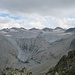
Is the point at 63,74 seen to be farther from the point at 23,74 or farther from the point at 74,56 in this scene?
the point at 23,74

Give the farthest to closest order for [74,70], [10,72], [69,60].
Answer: [10,72], [69,60], [74,70]

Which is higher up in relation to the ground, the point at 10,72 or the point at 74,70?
the point at 74,70

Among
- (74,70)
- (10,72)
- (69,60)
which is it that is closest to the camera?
(74,70)

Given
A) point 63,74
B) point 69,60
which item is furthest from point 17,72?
point 63,74

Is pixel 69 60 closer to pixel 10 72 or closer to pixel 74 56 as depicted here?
pixel 74 56

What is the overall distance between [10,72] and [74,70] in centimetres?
3760

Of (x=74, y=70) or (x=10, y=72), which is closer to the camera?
(x=74, y=70)

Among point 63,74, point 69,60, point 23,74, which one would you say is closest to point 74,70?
point 63,74

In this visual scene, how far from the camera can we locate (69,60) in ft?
261

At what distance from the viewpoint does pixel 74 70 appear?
57.6 metres

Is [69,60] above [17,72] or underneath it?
above

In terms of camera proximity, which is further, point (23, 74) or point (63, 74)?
point (23, 74)

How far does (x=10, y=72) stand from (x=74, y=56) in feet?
84.5

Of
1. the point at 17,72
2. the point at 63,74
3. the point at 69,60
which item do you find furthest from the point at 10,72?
the point at 63,74
